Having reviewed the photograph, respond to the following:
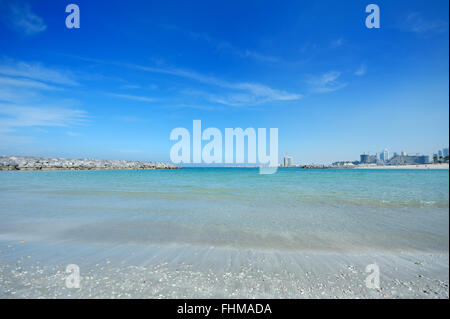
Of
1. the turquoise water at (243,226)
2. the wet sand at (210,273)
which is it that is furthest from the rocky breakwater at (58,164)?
the wet sand at (210,273)

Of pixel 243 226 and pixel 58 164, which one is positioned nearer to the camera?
pixel 243 226

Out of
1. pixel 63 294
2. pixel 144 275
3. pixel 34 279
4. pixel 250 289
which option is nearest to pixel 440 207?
pixel 250 289

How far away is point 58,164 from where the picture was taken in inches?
2862

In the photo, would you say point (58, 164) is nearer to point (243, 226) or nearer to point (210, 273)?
Answer: point (243, 226)

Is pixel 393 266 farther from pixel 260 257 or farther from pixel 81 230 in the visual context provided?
pixel 81 230

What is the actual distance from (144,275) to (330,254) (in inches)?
176

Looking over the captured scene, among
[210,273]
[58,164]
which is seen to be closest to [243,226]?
[210,273]

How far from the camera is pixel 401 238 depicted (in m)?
5.98

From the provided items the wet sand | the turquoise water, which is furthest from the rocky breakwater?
the wet sand

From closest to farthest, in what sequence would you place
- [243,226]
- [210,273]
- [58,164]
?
[210,273] < [243,226] < [58,164]

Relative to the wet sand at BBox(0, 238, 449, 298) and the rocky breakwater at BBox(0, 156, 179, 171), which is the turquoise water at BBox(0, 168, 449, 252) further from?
the rocky breakwater at BBox(0, 156, 179, 171)

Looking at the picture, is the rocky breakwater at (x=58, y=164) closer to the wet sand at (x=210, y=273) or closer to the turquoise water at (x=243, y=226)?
the turquoise water at (x=243, y=226)

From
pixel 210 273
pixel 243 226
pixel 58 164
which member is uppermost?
pixel 58 164

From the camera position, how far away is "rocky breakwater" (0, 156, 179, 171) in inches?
2496
